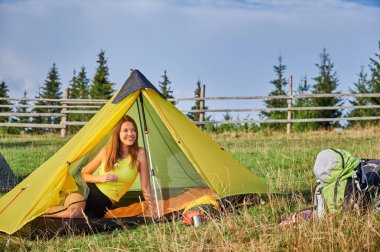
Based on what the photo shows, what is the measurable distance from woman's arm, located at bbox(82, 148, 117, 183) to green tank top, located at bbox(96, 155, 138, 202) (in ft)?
0.13

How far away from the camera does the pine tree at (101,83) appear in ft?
91.8

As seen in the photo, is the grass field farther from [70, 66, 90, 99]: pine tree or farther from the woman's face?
[70, 66, 90, 99]: pine tree

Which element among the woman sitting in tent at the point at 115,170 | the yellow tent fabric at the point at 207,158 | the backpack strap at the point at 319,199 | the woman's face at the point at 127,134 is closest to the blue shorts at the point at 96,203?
the woman sitting in tent at the point at 115,170

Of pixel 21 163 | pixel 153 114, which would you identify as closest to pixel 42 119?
pixel 21 163

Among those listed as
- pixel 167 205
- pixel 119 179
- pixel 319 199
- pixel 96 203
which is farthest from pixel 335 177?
pixel 96 203

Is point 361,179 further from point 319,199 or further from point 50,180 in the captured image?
point 50,180

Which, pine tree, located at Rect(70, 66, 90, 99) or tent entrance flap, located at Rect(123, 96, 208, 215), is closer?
tent entrance flap, located at Rect(123, 96, 208, 215)

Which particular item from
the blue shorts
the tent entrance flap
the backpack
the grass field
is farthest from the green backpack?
the blue shorts

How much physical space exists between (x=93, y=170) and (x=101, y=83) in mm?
23820

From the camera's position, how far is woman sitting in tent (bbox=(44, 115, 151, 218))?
501 cm

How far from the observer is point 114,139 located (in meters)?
5.14

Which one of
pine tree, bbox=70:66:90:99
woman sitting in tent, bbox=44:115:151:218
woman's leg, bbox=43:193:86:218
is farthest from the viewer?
pine tree, bbox=70:66:90:99

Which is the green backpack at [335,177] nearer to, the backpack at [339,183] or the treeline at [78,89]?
the backpack at [339,183]

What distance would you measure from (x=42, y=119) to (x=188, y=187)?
23.9 m
